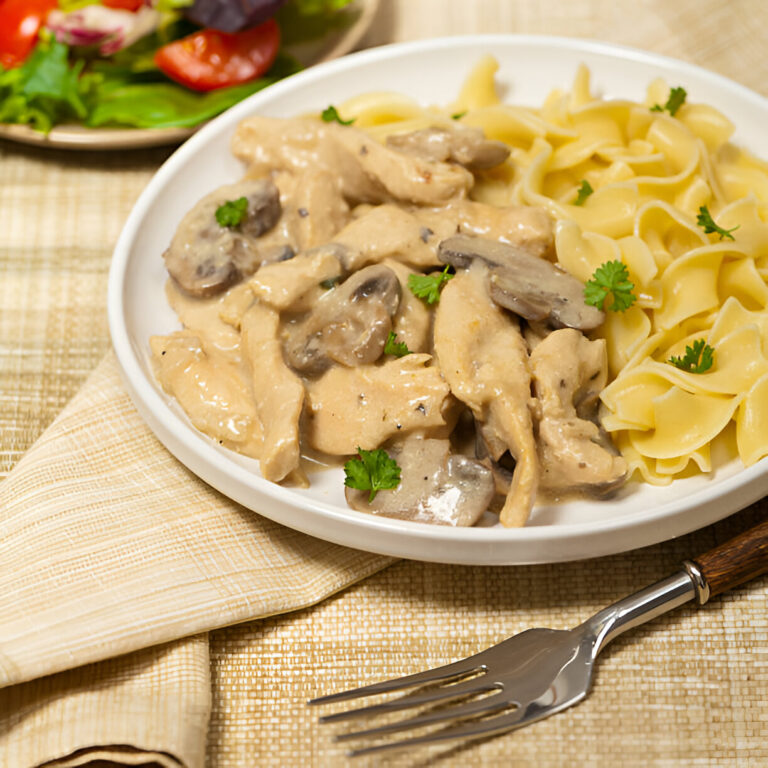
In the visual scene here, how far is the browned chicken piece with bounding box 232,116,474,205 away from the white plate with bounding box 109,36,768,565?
0.73 feet

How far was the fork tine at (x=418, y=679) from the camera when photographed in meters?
2.96

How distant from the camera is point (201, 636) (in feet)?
10.9

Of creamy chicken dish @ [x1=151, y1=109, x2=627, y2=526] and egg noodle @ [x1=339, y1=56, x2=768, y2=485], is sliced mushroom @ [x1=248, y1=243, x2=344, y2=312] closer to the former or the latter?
creamy chicken dish @ [x1=151, y1=109, x2=627, y2=526]

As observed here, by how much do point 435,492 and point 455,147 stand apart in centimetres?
180

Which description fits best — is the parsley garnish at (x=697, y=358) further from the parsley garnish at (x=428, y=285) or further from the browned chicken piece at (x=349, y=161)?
the browned chicken piece at (x=349, y=161)

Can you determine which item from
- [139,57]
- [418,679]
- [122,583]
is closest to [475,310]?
[418,679]

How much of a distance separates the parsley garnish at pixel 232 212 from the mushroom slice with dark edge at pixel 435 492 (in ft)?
4.65

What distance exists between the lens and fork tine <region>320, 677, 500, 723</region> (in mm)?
2893

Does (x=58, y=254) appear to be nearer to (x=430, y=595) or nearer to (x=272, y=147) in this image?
(x=272, y=147)

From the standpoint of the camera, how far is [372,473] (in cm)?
334

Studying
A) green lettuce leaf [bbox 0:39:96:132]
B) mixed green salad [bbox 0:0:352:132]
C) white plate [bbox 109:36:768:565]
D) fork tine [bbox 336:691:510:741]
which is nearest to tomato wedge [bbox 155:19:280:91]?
mixed green salad [bbox 0:0:352:132]

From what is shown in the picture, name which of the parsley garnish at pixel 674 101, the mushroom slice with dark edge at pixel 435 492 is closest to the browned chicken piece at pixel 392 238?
the mushroom slice with dark edge at pixel 435 492

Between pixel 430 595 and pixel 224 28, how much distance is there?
11.9ft

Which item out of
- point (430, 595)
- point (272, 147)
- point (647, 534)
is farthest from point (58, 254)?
point (647, 534)
